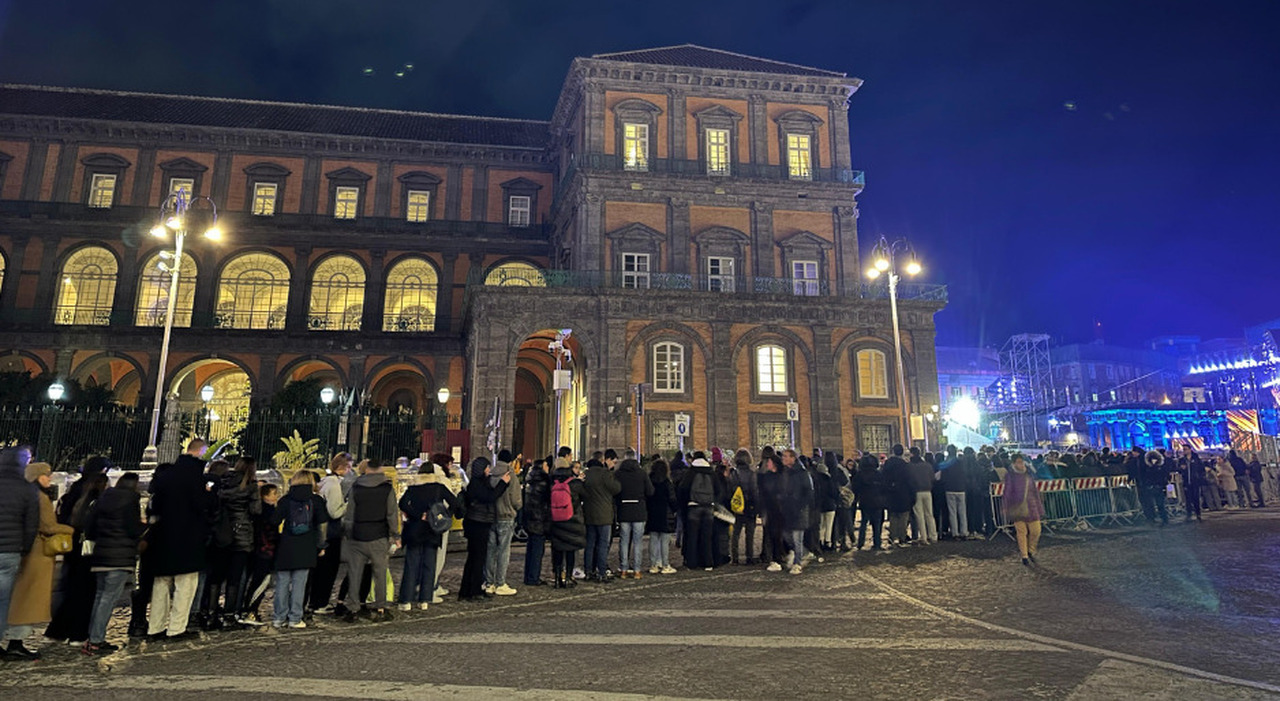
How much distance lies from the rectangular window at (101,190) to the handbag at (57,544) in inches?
1466

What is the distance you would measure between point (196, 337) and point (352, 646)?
32.6 m

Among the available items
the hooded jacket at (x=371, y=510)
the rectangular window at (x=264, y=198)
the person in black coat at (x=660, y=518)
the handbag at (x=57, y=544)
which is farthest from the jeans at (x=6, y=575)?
the rectangular window at (x=264, y=198)

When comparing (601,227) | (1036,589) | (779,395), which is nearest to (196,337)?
(601,227)

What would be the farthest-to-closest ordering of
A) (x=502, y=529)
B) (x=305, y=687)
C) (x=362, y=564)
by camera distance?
(x=502, y=529) < (x=362, y=564) < (x=305, y=687)

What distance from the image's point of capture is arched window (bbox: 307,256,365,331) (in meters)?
35.3

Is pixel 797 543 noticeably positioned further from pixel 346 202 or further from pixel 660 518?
pixel 346 202

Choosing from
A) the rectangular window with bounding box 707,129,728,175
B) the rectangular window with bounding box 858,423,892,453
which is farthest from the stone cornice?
the rectangular window with bounding box 858,423,892,453

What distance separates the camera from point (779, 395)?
27.1 meters

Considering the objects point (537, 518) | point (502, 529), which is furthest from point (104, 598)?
point (537, 518)

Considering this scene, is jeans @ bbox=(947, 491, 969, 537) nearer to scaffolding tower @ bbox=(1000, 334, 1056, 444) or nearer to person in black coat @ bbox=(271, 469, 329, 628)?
person in black coat @ bbox=(271, 469, 329, 628)

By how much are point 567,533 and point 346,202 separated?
33.2 metres

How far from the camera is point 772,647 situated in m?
5.96

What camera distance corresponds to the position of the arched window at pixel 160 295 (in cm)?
3359

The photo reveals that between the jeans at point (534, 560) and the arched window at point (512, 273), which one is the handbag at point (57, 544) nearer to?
the jeans at point (534, 560)
